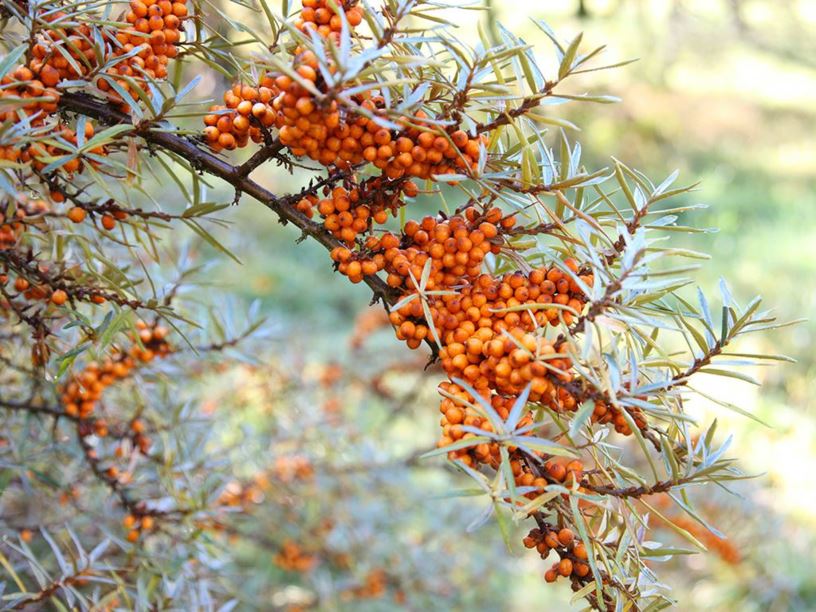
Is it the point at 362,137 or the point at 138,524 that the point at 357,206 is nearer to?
the point at 362,137

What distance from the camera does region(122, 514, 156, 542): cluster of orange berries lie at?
68 centimetres

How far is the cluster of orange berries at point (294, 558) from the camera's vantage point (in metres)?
1.21

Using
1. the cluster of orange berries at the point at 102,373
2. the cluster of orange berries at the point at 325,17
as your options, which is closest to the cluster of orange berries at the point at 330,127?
the cluster of orange berries at the point at 325,17

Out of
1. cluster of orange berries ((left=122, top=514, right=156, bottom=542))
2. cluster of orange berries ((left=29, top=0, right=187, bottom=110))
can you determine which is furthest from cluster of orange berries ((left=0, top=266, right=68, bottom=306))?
cluster of orange berries ((left=122, top=514, right=156, bottom=542))

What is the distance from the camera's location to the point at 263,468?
119 cm

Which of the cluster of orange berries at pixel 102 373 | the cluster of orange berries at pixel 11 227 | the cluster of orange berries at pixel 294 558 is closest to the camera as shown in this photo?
the cluster of orange berries at pixel 11 227

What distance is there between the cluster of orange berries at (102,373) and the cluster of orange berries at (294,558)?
23.5 inches

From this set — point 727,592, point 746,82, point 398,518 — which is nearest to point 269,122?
point 398,518

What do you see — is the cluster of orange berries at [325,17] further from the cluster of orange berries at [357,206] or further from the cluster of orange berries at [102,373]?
the cluster of orange berries at [102,373]

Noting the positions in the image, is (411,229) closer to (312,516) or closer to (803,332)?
(312,516)

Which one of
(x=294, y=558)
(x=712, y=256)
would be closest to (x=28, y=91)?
(x=712, y=256)

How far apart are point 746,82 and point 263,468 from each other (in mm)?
5471

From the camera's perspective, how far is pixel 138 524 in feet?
2.28

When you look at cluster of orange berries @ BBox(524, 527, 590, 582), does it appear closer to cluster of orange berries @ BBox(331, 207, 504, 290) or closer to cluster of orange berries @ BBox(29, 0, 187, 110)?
cluster of orange berries @ BBox(331, 207, 504, 290)
